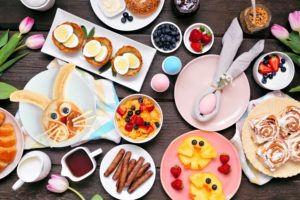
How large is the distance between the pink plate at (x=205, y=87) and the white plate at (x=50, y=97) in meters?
0.36

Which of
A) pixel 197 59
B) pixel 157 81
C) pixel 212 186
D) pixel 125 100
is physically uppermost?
pixel 197 59

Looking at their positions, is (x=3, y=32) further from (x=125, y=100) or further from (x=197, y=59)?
(x=197, y=59)

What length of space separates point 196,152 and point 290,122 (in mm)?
380

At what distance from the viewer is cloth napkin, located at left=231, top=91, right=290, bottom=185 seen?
5.05 ft

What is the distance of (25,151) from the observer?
1558 mm

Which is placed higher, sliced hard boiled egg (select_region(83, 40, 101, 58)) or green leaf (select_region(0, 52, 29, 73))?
sliced hard boiled egg (select_region(83, 40, 101, 58))

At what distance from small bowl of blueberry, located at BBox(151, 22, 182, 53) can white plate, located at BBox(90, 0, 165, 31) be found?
46mm

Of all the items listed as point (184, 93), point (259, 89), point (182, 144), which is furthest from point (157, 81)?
point (259, 89)

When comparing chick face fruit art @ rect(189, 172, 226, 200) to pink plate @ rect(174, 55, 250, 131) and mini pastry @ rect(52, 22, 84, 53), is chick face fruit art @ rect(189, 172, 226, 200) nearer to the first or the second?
pink plate @ rect(174, 55, 250, 131)

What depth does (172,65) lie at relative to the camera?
1.50m

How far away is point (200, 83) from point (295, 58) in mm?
389

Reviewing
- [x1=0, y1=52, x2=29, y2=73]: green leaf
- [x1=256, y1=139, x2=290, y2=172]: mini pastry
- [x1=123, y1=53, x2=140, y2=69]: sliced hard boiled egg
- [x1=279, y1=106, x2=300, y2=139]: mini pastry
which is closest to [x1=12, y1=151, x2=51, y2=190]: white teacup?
[x1=0, y1=52, x2=29, y2=73]: green leaf

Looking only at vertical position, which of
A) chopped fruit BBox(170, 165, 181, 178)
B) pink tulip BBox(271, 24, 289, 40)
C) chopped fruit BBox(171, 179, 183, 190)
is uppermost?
pink tulip BBox(271, 24, 289, 40)

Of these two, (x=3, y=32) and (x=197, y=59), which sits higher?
(x=197, y=59)
